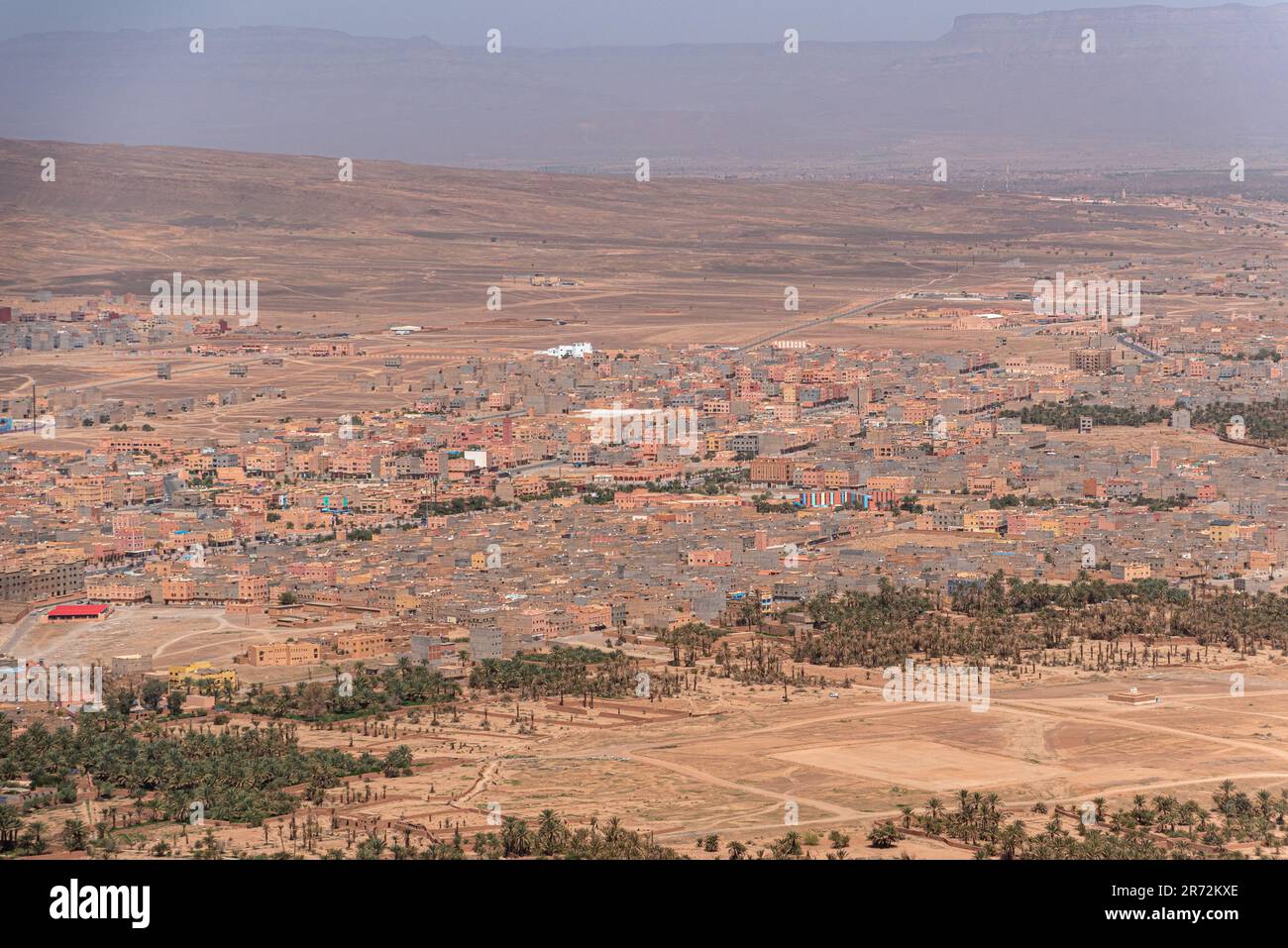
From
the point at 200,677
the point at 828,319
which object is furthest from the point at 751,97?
the point at 200,677

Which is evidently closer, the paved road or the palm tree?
the palm tree

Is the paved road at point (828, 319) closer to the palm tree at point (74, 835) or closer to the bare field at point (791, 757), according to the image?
the bare field at point (791, 757)

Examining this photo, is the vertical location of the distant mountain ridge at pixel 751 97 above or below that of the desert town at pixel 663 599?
above

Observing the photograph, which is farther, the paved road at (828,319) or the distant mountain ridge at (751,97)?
the distant mountain ridge at (751,97)

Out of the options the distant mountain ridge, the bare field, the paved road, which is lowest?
the bare field

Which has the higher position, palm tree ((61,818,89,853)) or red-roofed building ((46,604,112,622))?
red-roofed building ((46,604,112,622))

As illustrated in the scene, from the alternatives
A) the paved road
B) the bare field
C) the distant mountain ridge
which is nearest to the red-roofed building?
the bare field

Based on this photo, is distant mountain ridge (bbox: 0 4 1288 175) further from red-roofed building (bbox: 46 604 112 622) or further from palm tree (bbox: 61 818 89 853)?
palm tree (bbox: 61 818 89 853)

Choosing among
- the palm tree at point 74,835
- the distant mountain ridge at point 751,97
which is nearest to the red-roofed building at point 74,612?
the palm tree at point 74,835

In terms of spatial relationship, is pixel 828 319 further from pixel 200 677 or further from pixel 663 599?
pixel 200 677
